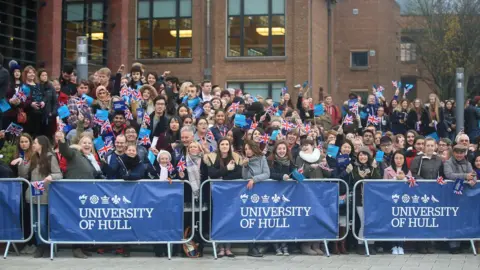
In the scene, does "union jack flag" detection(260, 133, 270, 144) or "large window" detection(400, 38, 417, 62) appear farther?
"large window" detection(400, 38, 417, 62)

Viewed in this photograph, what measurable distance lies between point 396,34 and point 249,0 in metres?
17.0

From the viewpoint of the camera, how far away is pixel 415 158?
13516 millimetres

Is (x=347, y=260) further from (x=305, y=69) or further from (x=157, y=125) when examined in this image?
(x=305, y=69)

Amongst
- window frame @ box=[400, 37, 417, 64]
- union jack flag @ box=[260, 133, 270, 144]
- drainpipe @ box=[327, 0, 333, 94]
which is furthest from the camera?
window frame @ box=[400, 37, 417, 64]

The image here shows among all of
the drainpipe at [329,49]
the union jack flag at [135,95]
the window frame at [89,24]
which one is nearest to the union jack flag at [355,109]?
the union jack flag at [135,95]

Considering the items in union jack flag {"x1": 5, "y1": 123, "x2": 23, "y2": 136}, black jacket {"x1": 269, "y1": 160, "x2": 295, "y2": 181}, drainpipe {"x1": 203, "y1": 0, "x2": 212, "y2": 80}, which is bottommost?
black jacket {"x1": 269, "y1": 160, "x2": 295, "y2": 181}

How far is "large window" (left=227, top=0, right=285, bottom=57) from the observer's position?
35.7 metres

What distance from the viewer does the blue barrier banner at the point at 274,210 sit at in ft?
41.0

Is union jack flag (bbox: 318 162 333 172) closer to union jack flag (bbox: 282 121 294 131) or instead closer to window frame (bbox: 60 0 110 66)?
union jack flag (bbox: 282 121 294 131)

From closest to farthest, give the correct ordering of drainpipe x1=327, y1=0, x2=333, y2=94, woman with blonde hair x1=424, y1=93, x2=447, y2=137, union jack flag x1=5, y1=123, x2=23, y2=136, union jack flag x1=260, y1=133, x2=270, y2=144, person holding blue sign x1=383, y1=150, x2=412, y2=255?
person holding blue sign x1=383, y1=150, x2=412, y2=255
union jack flag x1=260, y1=133, x2=270, y2=144
union jack flag x1=5, y1=123, x2=23, y2=136
woman with blonde hair x1=424, y1=93, x2=447, y2=137
drainpipe x1=327, y1=0, x2=333, y2=94

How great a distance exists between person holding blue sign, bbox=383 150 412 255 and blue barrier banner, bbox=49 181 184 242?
3492 mm

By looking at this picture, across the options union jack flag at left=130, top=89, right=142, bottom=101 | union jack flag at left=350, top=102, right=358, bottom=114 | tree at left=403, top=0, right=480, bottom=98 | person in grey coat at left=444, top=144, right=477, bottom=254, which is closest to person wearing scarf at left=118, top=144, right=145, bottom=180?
union jack flag at left=130, top=89, right=142, bottom=101

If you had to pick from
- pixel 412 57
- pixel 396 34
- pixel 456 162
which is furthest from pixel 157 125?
pixel 412 57

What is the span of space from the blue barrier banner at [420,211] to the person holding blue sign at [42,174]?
192 inches
